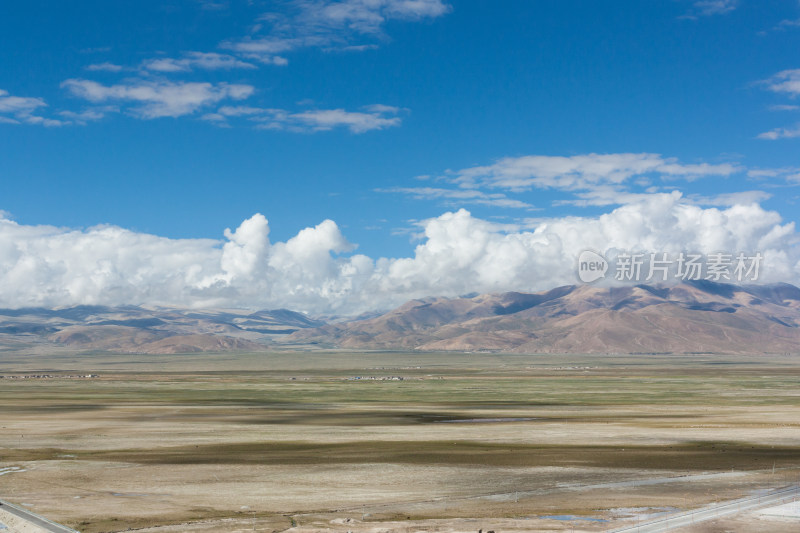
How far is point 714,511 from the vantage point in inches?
1540

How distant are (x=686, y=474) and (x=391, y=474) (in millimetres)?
20140

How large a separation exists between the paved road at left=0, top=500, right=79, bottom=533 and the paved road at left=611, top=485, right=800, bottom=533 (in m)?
26.6

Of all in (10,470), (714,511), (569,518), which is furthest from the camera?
(10,470)

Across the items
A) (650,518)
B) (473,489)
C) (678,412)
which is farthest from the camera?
(678,412)

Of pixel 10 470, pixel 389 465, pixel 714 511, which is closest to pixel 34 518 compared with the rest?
pixel 10 470

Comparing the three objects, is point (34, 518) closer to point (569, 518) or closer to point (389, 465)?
point (389, 465)

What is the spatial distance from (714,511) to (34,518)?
35436 mm

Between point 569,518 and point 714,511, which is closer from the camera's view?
point 569,518

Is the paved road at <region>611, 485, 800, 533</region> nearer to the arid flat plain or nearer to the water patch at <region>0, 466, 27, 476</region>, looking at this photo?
the arid flat plain

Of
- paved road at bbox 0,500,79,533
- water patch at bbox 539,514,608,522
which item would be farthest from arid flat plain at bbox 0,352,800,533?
A: paved road at bbox 0,500,79,533

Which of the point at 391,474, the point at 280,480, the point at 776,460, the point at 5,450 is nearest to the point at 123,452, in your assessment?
the point at 5,450

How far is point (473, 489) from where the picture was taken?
46.4m

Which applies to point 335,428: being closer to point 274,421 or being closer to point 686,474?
point 274,421

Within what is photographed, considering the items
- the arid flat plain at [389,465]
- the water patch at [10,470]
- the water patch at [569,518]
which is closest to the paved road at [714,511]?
the arid flat plain at [389,465]
